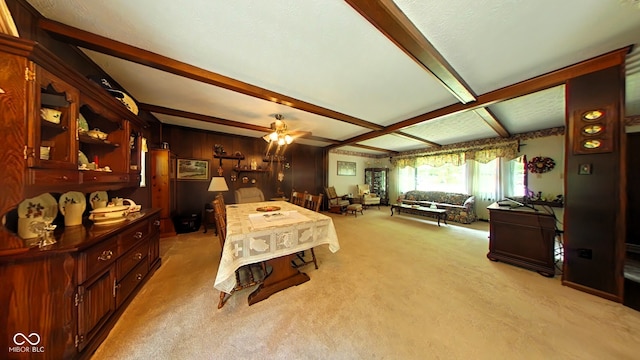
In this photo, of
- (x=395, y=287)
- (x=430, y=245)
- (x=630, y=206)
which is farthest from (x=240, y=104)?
(x=630, y=206)

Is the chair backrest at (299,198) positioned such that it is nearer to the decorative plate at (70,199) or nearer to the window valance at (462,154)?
the decorative plate at (70,199)

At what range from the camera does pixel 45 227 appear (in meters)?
1.24

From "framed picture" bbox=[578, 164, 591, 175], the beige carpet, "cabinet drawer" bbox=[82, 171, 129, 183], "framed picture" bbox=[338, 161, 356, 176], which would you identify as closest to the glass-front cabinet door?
"cabinet drawer" bbox=[82, 171, 129, 183]

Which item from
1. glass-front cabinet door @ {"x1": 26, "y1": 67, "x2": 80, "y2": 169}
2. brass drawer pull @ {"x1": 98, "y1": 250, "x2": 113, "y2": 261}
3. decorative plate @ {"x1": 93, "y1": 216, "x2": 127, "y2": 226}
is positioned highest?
glass-front cabinet door @ {"x1": 26, "y1": 67, "x2": 80, "y2": 169}

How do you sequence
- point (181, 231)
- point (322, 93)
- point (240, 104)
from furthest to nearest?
point (181, 231) → point (240, 104) → point (322, 93)

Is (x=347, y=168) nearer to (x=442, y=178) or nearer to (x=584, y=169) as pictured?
(x=442, y=178)

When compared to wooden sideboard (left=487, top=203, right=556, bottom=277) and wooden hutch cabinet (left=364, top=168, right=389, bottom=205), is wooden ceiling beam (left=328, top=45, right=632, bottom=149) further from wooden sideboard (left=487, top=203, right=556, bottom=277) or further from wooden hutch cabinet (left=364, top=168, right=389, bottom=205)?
wooden hutch cabinet (left=364, top=168, right=389, bottom=205)

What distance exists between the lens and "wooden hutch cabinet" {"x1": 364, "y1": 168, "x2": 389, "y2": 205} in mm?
7695

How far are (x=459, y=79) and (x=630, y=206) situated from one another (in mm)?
3464

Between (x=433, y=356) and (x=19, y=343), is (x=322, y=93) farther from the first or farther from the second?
(x=19, y=343)

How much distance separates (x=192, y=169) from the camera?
4496mm

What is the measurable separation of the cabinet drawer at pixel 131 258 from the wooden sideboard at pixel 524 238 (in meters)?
4.51

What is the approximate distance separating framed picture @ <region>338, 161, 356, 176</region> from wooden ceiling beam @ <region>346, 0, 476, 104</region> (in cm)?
526

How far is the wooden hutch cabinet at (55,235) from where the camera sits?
1006mm
